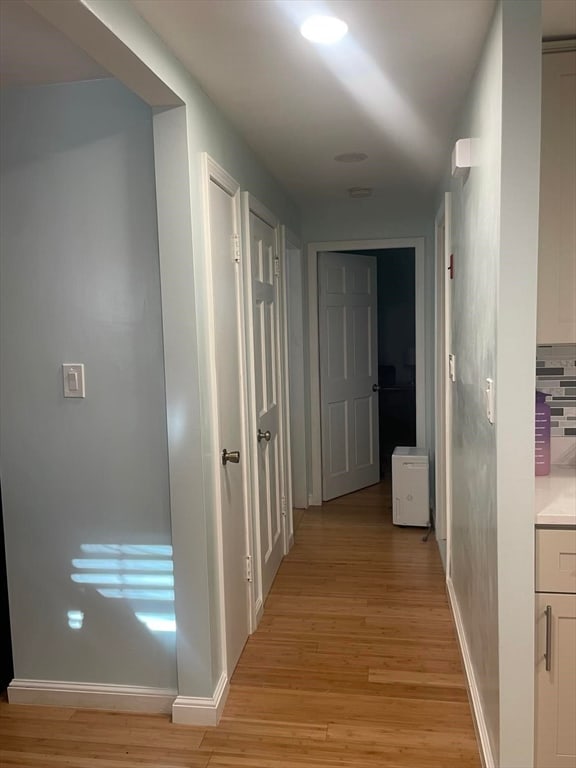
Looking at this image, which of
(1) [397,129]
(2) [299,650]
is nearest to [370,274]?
(1) [397,129]

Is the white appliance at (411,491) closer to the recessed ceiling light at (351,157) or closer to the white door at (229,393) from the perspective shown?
the white door at (229,393)

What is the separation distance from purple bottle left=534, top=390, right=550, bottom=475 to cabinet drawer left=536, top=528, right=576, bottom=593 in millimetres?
470

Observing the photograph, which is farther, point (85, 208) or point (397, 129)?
point (397, 129)

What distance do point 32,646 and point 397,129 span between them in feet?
8.50

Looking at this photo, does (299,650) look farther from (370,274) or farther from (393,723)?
(370,274)

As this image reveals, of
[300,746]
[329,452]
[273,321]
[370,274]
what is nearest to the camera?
[300,746]

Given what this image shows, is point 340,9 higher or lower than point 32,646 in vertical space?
higher

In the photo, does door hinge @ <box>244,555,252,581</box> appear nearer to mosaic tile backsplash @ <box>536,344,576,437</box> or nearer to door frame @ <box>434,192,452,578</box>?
door frame @ <box>434,192,452,578</box>

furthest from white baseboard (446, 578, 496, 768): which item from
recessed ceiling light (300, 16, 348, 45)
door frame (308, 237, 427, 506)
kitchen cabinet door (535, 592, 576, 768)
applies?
recessed ceiling light (300, 16, 348, 45)

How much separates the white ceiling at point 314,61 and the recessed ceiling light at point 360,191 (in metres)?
1.01

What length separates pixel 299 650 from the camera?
278 cm

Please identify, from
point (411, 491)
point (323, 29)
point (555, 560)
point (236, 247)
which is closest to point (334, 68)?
→ point (323, 29)

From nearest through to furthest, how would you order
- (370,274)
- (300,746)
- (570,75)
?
(570,75) < (300,746) < (370,274)

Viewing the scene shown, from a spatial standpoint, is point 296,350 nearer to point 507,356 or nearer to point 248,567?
point 248,567
